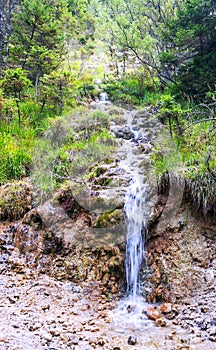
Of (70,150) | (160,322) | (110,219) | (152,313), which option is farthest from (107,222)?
(70,150)

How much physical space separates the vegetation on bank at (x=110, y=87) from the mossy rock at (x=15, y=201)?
425 mm

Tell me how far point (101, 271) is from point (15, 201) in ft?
6.98

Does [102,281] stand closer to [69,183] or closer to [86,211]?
[86,211]

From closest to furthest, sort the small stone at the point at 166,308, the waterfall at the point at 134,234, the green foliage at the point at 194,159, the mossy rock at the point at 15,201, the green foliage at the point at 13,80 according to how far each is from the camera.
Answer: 1. the small stone at the point at 166,308
2. the waterfall at the point at 134,234
3. the green foliage at the point at 194,159
4. the mossy rock at the point at 15,201
5. the green foliage at the point at 13,80

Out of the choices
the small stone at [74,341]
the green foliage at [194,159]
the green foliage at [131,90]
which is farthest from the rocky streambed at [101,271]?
the green foliage at [131,90]

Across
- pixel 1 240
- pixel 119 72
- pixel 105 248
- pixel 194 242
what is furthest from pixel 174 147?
pixel 119 72

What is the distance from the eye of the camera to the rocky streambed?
321 centimetres

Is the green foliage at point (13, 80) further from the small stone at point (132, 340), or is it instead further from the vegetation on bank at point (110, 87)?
the small stone at point (132, 340)

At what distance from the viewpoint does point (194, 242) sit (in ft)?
14.3

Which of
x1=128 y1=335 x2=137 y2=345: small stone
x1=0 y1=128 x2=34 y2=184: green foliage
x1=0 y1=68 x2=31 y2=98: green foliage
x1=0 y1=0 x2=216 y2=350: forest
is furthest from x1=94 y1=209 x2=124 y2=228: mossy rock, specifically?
x1=0 y1=68 x2=31 y2=98: green foliage

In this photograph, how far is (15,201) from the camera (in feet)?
17.2

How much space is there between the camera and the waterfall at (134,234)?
429 cm

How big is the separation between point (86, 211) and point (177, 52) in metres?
6.93

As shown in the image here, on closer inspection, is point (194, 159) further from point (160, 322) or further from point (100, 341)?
point (100, 341)
